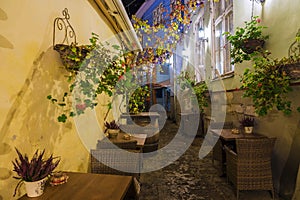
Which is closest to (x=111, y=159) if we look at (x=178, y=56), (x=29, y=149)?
(x=29, y=149)

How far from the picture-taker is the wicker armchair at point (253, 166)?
233cm

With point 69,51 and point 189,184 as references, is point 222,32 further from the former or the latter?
point 69,51

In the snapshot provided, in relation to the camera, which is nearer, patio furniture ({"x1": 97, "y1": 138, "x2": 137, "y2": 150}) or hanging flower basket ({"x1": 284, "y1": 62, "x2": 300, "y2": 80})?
hanging flower basket ({"x1": 284, "y1": 62, "x2": 300, "y2": 80})

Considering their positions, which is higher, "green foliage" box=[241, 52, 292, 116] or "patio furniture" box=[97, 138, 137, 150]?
"green foliage" box=[241, 52, 292, 116]

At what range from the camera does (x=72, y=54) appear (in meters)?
1.50

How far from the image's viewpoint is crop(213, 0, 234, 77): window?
430 cm

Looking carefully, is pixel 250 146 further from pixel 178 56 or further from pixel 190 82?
pixel 178 56

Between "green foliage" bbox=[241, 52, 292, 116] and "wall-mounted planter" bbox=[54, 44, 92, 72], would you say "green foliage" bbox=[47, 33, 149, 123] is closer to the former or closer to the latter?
"wall-mounted planter" bbox=[54, 44, 92, 72]

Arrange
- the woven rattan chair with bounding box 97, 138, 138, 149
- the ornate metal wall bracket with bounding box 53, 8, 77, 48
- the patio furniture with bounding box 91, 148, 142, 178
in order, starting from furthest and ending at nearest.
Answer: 1. the woven rattan chair with bounding box 97, 138, 138, 149
2. the patio furniture with bounding box 91, 148, 142, 178
3. the ornate metal wall bracket with bounding box 53, 8, 77, 48

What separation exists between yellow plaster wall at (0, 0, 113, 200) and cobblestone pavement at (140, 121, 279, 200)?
4.66 ft

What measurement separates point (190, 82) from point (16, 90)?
661 cm

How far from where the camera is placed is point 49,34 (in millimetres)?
1479

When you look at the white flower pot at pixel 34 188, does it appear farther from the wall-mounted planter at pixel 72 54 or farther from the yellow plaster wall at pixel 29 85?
the wall-mounted planter at pixel 72 54

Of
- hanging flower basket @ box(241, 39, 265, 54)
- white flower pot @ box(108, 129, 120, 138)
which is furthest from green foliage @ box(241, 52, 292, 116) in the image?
white flower pot @ box(108, 129, 120, 138)
